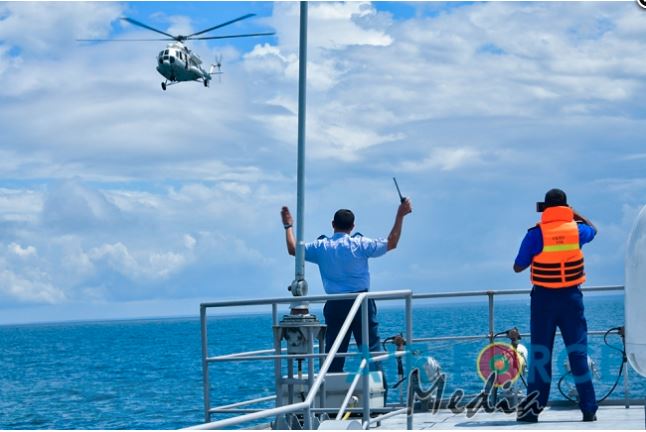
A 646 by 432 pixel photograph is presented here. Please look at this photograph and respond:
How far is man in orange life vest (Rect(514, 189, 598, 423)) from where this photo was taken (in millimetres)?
10117

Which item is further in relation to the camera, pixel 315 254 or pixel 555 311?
pixel 315 254

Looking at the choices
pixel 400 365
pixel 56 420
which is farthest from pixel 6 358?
pixel 400 365

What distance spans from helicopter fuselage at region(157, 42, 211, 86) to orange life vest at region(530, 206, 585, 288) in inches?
1829

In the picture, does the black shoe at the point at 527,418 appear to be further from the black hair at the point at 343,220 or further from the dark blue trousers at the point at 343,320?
the black hair at the point at 343,220

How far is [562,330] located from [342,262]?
223cm

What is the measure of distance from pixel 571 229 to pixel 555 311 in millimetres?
729

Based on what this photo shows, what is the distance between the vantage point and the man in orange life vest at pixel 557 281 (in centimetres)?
1012

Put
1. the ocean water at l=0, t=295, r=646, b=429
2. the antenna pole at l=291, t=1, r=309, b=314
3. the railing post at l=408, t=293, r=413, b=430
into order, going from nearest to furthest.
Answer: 1. the railing post at l=408, t=293, r=413, b=430
2. the antenna pole at l=291, t=1, r=309, b=314
3. the ocean water at l=0, t=295, r=646, b=429

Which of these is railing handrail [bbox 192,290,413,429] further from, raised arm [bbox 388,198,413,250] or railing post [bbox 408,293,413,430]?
raised arm [bbox 388,198,413,250]

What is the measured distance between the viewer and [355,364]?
1113cm

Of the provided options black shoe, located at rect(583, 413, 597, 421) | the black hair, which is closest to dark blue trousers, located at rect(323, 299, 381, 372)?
the black hair

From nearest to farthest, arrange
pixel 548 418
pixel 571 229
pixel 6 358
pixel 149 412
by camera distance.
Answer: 1. pixel 571 229
2. pixel 548 418
3. pixel 149 412
4. pixel 6 358

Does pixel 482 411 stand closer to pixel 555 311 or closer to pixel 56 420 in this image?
pixel 555 311

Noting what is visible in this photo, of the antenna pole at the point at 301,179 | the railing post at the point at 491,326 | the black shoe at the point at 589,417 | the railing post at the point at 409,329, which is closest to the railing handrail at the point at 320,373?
the railing post at the point at 409,329
